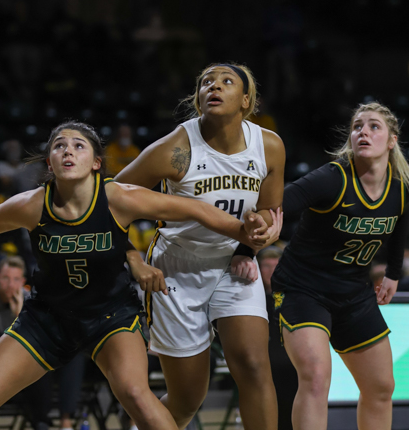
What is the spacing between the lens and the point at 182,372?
3.48 m

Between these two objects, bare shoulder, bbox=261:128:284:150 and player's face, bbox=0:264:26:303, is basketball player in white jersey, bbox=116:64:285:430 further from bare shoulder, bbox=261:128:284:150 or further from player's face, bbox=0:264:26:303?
player's face, bbox=0:264:26:303

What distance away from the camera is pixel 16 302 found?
5039 millimetres

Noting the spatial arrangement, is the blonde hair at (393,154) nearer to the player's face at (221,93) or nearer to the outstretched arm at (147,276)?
the player's face at (221,93)

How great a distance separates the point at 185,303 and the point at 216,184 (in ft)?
2.13

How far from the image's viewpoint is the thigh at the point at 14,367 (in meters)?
2.96

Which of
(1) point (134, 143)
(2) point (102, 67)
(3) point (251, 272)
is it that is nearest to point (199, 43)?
(2) point (102, 67)

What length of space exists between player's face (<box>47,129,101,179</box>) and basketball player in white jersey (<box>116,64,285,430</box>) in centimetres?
29

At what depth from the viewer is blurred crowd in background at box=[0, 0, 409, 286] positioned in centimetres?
995

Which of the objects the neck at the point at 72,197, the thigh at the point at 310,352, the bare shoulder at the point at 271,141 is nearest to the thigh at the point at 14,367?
the neck at the point at 72,197

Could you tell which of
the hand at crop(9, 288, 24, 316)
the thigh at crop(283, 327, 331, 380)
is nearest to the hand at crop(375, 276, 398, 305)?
the thigh at crop(283, 327, 331, 380)

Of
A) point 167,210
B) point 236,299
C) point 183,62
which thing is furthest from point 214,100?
point 183,62

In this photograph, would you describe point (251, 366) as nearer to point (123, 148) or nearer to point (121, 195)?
point (121, 195)

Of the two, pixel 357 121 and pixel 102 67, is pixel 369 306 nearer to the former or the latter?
pixel 357 121

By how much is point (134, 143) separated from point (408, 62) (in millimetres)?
5685
